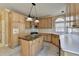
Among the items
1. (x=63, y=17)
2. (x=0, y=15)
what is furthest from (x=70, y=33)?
(x=0, y=15)

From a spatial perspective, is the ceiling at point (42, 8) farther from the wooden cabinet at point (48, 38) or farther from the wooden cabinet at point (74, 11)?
the wooden cabinet at point (48, 38)

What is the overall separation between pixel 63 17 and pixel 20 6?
2.20 ft

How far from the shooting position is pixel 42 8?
5.04 ft

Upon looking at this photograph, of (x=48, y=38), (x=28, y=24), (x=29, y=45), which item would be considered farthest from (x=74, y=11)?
(x=29, y=45)

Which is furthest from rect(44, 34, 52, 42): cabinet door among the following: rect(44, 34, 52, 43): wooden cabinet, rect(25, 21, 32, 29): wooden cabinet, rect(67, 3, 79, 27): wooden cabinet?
rect(67, 3, 79, 27): wooden cabinet

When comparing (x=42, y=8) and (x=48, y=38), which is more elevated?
(x=42, y=8)

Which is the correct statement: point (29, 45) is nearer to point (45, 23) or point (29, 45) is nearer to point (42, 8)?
point (45, 23)

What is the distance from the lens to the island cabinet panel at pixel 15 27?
1603 mm

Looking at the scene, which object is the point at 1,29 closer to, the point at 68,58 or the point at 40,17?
the point at 40,17

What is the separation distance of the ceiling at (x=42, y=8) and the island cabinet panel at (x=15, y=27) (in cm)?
12

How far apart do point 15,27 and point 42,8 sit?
57 centimetres

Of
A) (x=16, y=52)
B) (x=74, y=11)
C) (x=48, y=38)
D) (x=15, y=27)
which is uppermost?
(x=74, y=11)

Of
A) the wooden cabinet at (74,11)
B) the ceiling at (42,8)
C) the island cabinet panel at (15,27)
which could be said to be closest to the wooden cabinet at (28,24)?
the island cabinet panel at (15,27)

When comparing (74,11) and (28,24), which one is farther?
(28,24)
